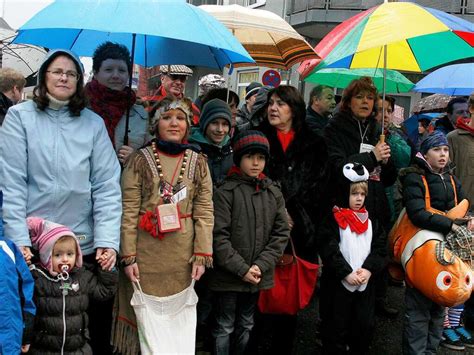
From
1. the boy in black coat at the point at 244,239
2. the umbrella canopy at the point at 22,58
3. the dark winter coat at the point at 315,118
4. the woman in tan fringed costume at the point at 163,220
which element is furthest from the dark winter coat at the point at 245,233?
the umbrella canopy at the point at 22,58

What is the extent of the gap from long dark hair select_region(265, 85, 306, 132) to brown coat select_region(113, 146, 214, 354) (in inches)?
41.4

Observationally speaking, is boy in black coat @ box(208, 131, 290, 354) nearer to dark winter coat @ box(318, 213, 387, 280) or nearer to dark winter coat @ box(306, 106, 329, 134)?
dark winter coat @ box(318, 213, 387, 280)

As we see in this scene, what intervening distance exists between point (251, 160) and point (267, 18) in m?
1.23

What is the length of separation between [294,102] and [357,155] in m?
0.65

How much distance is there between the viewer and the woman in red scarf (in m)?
4.16

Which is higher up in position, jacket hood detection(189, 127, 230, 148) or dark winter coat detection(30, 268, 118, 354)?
jacket hood detection(189, 127, 230, 148)

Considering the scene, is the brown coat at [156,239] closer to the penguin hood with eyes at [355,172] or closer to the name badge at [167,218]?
the name badge at [167,218]

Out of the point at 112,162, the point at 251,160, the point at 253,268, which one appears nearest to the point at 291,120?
the point at 251,160

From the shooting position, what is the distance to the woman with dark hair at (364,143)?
4574 mm

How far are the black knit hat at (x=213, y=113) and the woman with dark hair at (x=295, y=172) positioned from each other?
387mm

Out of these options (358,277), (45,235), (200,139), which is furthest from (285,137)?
(45,235)

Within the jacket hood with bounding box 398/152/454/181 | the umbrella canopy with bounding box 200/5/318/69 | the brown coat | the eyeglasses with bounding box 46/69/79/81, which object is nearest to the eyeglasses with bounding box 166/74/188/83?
the umbrella canopy with bounding box 200/5/318/69

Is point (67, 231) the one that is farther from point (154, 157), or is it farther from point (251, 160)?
point (251, 160)

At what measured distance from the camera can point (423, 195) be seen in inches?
178
